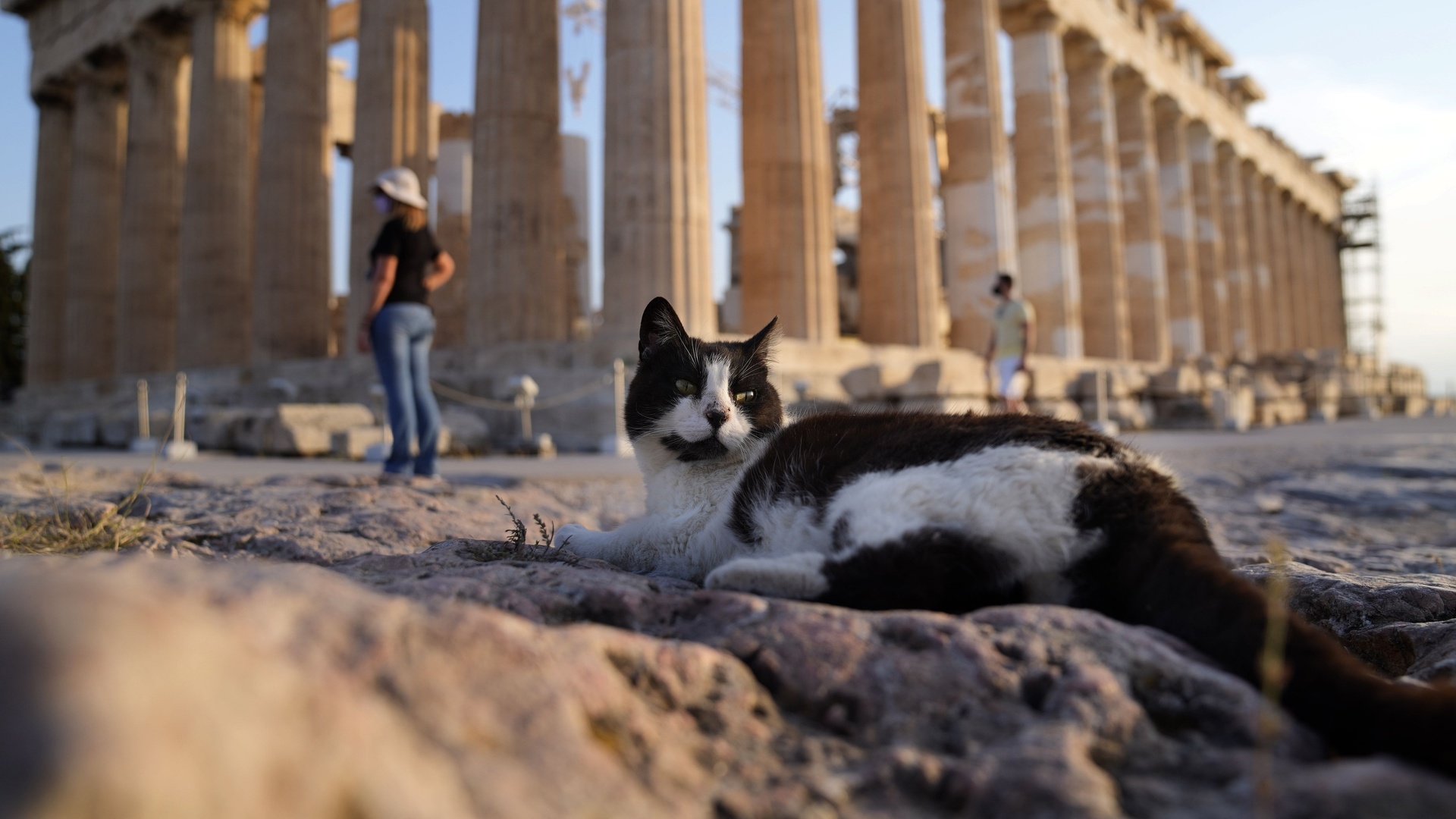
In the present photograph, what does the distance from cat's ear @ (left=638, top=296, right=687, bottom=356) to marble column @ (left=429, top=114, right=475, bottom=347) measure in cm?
1411

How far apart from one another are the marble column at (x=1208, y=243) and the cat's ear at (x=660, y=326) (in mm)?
27390

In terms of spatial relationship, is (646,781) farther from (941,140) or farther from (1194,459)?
(941,140)

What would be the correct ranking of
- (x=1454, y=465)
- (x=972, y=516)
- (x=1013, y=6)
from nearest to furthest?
(x=972, y=516) → (x=1454, y=465) → (x=1013, y=6)

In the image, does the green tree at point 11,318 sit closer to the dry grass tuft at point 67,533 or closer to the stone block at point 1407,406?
the dry grass tuft at point 67,533

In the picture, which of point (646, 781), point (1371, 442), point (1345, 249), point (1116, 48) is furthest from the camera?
point (1345, 249)

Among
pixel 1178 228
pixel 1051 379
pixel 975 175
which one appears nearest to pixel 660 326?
pixel 1051 379

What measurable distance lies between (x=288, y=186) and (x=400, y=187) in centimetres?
1136

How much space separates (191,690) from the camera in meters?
0.70

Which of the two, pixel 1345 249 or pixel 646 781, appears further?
pixel 1345 249

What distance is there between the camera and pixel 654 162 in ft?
33.8

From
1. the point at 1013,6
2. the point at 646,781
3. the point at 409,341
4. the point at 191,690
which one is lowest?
the point at 646,781

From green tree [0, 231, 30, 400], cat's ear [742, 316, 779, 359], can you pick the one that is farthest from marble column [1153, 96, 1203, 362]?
green tree [0, 231, 30, 400]

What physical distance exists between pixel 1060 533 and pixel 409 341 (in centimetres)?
471

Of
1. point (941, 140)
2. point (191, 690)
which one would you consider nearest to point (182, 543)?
point (191, 690)
